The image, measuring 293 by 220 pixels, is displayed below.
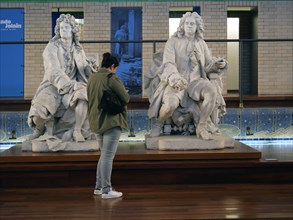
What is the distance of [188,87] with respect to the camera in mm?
8305

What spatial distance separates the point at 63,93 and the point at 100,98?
173 cm

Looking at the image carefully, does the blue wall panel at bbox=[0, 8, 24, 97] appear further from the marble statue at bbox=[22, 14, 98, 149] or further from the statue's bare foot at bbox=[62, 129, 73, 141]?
the statue's bare foot at bbox=[62, 129, 73, 141]

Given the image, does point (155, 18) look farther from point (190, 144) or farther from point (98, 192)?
point (98, 192)

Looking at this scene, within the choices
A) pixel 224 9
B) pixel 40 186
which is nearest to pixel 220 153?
pixel 40 186

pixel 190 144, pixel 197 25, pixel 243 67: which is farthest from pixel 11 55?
pixel 190 144

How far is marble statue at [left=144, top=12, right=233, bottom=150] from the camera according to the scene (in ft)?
26.8

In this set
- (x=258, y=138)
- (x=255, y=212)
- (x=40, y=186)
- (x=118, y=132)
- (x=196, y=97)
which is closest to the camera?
(x=255, y=212)

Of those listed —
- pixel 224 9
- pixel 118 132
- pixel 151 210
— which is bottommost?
pixel 151 210

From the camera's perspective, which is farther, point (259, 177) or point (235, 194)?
point (259, 177)

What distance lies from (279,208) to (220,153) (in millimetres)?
1590

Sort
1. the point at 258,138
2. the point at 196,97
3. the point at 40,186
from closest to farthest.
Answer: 1. the point at 40,186
2. the point at 196,97
3. the point at 258,138

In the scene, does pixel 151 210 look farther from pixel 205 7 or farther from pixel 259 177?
pixel 205 7

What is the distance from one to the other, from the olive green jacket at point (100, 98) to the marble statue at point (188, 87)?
5.61 ft

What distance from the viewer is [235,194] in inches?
271
